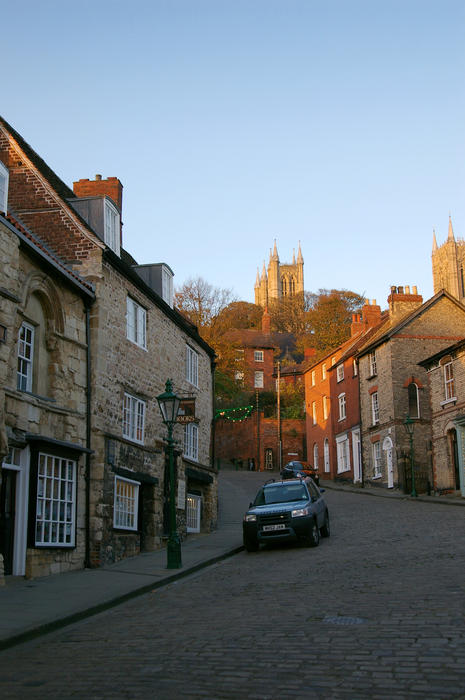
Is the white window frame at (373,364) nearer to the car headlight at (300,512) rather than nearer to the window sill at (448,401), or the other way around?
the window sill at (448,401)

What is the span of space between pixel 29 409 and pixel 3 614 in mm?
4994

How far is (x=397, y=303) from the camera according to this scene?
4169 centimetres

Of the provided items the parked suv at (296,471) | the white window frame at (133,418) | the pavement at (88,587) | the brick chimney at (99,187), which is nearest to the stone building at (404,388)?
the parked suv at (296,471)

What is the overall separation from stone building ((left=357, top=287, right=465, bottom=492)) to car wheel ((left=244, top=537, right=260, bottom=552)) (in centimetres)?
1988

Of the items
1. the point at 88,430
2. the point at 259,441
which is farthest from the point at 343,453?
the point at 88,430

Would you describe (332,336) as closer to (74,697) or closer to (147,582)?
(147,582)

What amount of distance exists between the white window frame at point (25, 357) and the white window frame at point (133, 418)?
152 inches

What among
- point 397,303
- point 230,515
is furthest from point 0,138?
point 397,303

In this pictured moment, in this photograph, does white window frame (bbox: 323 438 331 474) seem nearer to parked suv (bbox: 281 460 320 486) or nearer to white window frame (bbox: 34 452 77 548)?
parked suv (bbox: 281 460 320 486)

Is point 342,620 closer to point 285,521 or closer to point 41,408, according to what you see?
point 41,408

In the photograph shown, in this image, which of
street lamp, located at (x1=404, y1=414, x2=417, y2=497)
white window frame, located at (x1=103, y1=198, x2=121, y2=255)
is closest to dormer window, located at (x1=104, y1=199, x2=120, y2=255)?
white window frame, located at (x1=103, y1=198, x2=121, y2=255)

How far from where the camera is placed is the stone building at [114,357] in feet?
54.2

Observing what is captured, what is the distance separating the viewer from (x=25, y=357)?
14.5 m

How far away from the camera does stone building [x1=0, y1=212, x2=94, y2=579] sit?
13383 mm
